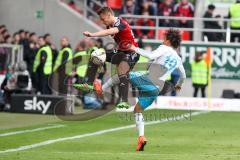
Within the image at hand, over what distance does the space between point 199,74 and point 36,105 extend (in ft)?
25.9

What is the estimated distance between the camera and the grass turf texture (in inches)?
614

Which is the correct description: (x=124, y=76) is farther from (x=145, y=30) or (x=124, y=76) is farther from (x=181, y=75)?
(x=145, y=30)

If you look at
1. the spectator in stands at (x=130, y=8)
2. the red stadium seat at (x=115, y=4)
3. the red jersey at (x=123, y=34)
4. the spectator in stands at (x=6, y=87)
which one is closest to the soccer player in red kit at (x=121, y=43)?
the red jersey at (x=123, y=34)

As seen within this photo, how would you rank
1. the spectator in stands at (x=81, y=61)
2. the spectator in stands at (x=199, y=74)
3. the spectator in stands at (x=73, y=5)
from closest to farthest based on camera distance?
the spectator in stands at (x=81, y=61), the spectator in stands at (x=199, y=74), the spectator in stands at (x=73, y=5)

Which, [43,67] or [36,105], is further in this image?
[43,67]

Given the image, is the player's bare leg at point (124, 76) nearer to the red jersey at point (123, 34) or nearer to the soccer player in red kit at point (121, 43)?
the soccer player in red kit at point (121, 43)

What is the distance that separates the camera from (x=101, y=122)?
23.3 m

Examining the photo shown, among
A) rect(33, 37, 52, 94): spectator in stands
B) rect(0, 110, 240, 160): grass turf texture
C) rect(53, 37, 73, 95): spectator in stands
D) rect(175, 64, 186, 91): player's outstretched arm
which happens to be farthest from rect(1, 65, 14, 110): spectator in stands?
rect(175, 64, 186, 91): player's outstretched arm

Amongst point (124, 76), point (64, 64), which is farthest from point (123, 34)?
point (64, 64)

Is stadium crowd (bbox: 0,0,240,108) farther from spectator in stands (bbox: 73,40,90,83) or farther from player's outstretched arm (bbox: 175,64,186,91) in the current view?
player's outstretched arm (bbox: 175,64,186,91)

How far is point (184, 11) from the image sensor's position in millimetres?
33875

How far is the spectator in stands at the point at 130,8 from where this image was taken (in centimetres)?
3431

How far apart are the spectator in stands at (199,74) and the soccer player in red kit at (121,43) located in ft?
41.6

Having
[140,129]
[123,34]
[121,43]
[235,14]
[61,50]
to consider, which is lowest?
[140,129]
